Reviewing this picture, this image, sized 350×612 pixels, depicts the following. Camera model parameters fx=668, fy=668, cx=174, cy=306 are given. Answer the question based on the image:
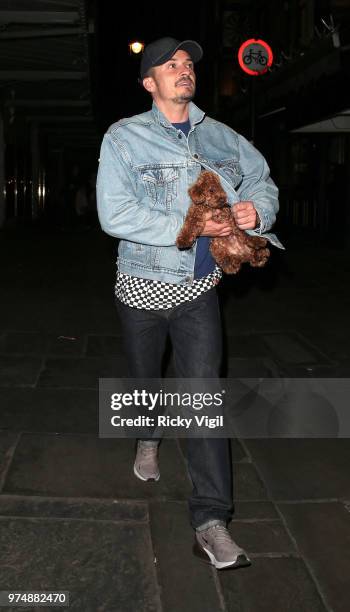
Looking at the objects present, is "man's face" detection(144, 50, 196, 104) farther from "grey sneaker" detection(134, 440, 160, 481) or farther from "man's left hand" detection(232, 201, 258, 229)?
"grey sneaker" detection(134, 440, 160, 481)

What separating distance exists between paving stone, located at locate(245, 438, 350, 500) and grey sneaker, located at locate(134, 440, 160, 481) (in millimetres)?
616

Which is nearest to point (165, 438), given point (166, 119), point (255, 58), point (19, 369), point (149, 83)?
point (19, 369)

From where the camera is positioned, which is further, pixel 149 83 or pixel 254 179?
pixel 254 179

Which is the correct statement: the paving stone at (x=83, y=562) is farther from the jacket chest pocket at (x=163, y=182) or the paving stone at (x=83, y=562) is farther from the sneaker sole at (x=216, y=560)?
the jacket chest pocket at (x=163, y=182)

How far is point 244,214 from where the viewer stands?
8.98 feet

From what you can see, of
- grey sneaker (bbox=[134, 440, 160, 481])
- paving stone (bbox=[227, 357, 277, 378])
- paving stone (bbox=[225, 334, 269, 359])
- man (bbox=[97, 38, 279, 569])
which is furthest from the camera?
paving stone (bbox=[225, 334, 269, 359])

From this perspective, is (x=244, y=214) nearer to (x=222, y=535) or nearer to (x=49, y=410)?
(x=222, y=535)

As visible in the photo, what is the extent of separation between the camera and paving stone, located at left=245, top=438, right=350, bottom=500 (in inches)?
139

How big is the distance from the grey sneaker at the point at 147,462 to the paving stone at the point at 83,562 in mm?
461

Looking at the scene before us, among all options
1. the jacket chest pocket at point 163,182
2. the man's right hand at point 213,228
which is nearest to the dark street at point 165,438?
the jacket chest pocket at point 163,182

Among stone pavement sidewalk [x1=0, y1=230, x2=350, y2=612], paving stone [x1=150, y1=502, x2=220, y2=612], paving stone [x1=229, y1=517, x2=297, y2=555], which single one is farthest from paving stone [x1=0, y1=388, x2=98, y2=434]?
paving stone [x1=229, y1=517, x2=297, y2=555]

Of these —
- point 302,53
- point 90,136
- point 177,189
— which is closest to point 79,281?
point 177,189

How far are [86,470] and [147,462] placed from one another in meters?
0.38

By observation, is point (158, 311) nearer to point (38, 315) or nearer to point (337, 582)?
point (337, 582)
